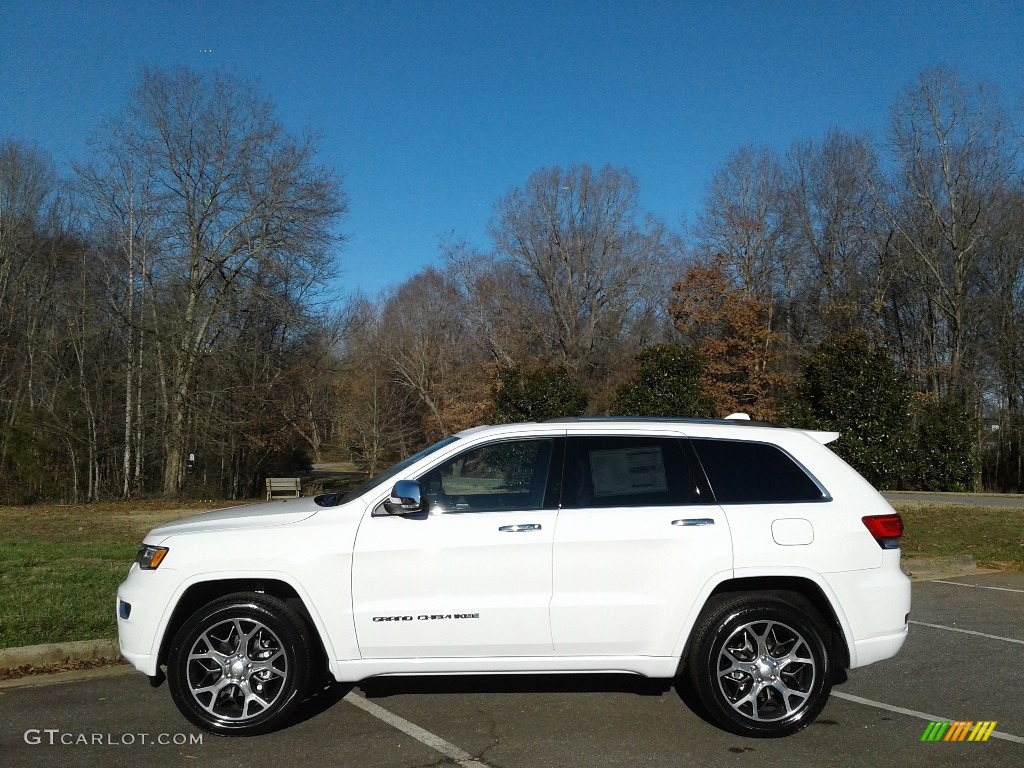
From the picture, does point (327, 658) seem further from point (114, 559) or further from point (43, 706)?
point (114, 559)

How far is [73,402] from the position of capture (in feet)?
Answer: 103

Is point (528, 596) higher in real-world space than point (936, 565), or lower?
higher

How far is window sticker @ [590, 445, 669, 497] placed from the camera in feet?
16.8

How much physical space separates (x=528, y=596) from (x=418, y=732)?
3.39 ft

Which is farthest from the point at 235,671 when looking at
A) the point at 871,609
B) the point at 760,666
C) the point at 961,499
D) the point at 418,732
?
the point at 961,499

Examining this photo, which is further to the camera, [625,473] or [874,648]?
[625,473]

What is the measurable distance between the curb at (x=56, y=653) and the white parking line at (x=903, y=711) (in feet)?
17.1

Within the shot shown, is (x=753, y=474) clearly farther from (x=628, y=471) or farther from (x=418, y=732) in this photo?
(x=418, y=732)

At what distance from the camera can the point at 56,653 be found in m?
6.38

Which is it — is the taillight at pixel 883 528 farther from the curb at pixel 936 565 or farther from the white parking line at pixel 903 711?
the curb at pixel 936 565

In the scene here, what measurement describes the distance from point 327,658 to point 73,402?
30453 mm

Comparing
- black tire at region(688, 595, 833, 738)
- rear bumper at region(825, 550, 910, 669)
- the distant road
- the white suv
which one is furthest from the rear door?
the distant road

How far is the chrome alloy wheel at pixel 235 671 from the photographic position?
16.0ft

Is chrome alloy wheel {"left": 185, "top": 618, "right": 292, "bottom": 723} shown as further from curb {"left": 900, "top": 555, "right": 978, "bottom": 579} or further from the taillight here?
curb {"left": 900, "top": 555, "right": 978, "bottom": 579}
